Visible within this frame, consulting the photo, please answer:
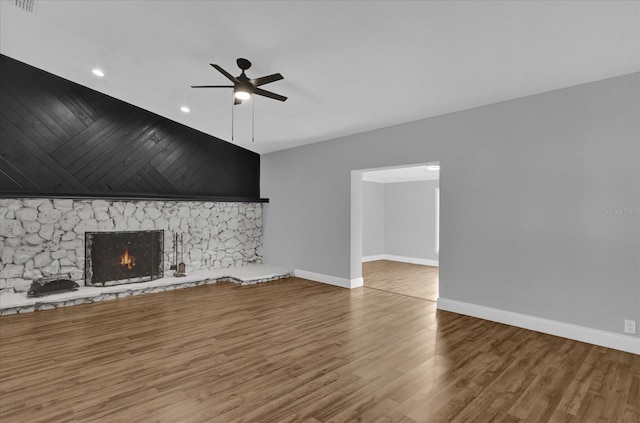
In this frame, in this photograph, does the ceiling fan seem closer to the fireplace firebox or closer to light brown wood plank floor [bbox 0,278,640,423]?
light brown wood plank floor [bbox 0,278,640,423]

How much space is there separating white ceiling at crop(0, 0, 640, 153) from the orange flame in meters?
2.74

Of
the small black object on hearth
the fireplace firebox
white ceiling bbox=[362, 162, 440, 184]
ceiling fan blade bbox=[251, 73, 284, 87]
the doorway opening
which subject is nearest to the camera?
ceiling fan blade bbox=[251, 73, 284, 87]

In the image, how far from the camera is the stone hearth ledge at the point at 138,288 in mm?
4328

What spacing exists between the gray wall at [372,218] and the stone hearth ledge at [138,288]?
2.88 meters

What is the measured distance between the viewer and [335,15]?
275 centimetres

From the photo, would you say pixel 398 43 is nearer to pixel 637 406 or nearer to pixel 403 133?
pixel 403 133

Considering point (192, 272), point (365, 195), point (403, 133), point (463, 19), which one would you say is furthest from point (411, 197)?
point (463, 19)

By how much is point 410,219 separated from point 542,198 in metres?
4.97

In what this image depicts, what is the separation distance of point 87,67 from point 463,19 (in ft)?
16.2

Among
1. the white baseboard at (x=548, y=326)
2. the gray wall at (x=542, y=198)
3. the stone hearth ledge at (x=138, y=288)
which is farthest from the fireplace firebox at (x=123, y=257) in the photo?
the white baseboard at (x=548, y=326)

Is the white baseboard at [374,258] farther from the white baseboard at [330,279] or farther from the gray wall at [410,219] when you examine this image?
the white baseboard at [330,279]

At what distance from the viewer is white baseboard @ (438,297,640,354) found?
3.13 metres

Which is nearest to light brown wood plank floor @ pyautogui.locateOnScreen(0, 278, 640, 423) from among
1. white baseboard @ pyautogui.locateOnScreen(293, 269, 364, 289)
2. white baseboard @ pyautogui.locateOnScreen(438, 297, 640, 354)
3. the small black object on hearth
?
white baseboard @ pyautogui.locateOnScreen(438, 297, 640, 354)

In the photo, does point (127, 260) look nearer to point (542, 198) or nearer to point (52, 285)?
point (52, 285)
